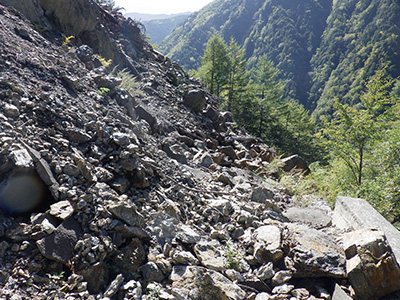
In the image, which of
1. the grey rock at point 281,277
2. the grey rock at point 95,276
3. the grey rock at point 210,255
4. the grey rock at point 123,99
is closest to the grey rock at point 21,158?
the grey rock at point 95,276

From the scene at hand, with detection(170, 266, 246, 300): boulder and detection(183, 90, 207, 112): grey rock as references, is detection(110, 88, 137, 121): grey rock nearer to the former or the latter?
detection(183, 90, 207, 112): grey rock

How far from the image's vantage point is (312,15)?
164 m

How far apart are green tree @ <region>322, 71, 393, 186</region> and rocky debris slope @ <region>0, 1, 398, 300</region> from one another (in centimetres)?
572

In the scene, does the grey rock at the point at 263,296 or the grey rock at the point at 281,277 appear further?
the grey rock at the point at 281,277

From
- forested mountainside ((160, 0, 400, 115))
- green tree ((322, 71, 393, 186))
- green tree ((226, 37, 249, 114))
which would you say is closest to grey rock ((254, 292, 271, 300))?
green tree ((322, 71, 393, 186))

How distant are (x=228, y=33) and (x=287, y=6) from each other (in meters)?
43.1

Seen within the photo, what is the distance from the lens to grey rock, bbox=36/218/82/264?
248cm

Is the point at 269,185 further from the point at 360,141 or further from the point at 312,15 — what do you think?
the point at 312,15

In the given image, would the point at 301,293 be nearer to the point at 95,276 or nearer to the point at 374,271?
the point at 374,271

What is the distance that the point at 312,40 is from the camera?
14950cm

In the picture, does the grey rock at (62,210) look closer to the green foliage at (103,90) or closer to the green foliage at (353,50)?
the green foliage at (103,90)

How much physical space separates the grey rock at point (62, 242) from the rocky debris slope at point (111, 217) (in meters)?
0.01

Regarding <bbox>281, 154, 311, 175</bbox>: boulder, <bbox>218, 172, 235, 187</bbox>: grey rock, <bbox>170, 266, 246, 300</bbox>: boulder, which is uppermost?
<bbox>170, 266, 246, 300</bbox>: boulder

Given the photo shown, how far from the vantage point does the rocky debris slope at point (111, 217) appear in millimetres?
2555
